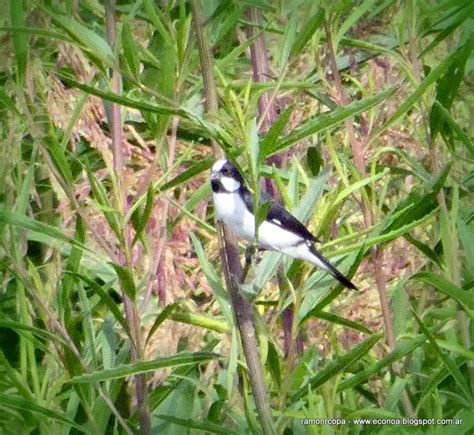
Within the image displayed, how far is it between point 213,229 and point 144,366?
189 mm

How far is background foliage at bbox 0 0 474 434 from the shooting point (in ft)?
3.61

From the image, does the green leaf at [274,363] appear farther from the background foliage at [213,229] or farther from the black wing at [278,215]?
the black wing at [278,215]

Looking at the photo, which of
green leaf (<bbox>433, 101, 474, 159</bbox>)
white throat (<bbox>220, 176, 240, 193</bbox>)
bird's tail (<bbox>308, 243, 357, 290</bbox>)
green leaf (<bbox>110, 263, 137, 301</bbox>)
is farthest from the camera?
white throat (<bbox>220, 176, 240, 193</bbox>)

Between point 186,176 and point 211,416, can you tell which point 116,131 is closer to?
point 186,176

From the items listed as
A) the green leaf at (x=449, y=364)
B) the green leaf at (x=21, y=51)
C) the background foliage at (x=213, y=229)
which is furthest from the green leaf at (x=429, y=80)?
the green leaf at (x=21, y=51)

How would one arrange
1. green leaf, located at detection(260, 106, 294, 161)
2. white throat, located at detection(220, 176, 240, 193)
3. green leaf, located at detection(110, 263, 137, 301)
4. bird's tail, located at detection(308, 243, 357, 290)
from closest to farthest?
green leaf, located at detection(260, 106, 294, 161) → green leaf, located at detection(110, 263, 137, 301) → bird's tail, located at detection(308, 243, 357, 290) → white throat, located at detection(220, 176, 240, 193)

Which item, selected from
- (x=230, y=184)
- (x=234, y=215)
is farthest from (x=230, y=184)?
(x=234, y=215)

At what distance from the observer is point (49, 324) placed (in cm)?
129

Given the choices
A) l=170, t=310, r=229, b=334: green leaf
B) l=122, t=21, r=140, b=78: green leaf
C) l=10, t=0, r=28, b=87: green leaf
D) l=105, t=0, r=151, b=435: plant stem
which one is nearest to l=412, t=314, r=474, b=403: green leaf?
l=170, t=310, r=229, b=334: green leaf

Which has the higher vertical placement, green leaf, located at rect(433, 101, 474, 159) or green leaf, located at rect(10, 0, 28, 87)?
green leaf, located at rect(10, 0, 28, 87)

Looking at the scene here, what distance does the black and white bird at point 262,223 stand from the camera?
1184mm

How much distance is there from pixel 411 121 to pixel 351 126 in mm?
282

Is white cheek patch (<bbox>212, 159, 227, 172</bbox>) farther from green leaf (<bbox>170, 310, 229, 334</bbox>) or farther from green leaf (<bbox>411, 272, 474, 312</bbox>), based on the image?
green leaf (<bbox>411, 272, 474, 312</bbox>)

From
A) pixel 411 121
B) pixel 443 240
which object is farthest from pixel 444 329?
pixel 411 121
